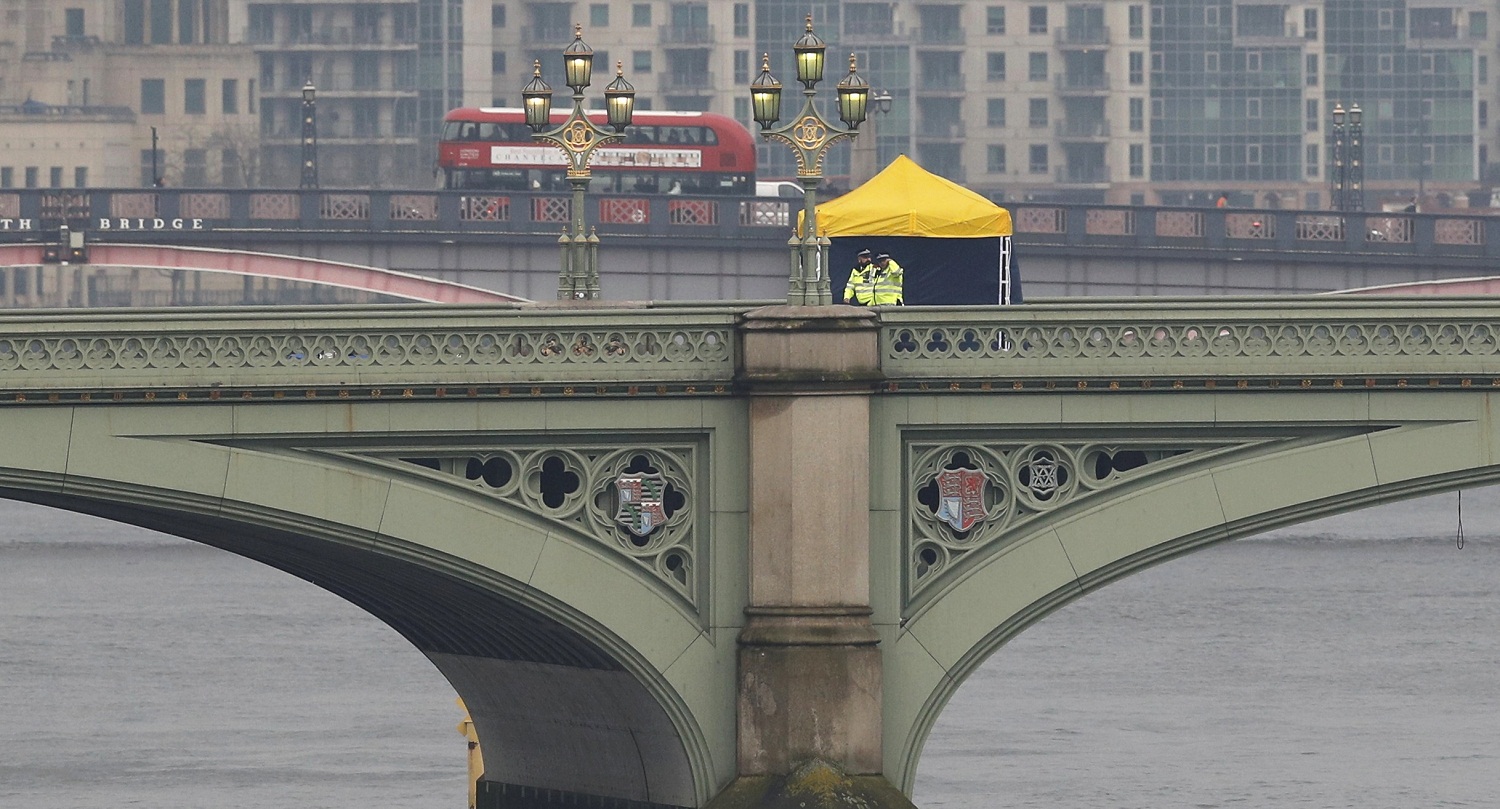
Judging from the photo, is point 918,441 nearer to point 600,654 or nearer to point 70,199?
point 600,654

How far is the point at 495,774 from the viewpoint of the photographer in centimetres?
3475

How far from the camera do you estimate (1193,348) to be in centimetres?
2825

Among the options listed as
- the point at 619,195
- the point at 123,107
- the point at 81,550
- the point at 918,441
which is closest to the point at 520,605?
the point at 918,441

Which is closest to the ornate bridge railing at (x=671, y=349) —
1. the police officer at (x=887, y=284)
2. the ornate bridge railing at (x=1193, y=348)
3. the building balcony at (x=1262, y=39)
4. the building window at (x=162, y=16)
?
the ornate bridge railing at (x=1193, y=348)

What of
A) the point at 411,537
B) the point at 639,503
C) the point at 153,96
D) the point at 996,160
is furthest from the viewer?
the point at 996,160

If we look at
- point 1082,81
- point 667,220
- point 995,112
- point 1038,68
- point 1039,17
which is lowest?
point 667,220

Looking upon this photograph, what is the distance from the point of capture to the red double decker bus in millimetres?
100000

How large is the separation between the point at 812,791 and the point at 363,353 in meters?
5.40

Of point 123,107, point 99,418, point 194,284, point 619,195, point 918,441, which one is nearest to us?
point 99,418

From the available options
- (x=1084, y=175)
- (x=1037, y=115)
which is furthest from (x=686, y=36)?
(x=1084, y=175)

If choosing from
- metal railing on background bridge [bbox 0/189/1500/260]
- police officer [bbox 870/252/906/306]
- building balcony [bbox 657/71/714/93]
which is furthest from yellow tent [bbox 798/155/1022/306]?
building balcony [bbox 657/71/714/93]

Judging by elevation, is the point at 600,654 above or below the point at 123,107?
below

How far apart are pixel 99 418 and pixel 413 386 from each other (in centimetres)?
261

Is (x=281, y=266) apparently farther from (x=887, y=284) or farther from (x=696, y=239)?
(x=887, y=284)
